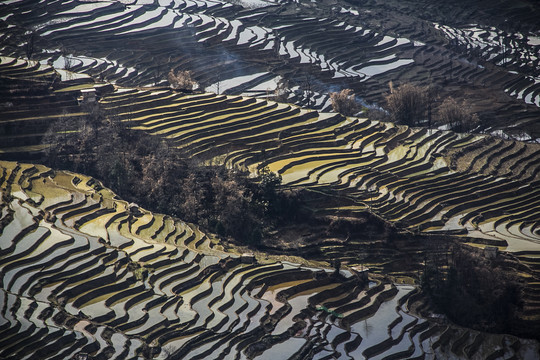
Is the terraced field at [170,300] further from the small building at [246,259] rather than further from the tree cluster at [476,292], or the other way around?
the tree cluster at [476,292]

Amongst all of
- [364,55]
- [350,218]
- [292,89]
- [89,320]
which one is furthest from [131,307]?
[364,55]

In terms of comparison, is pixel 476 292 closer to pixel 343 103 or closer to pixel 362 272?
pixel 362 272

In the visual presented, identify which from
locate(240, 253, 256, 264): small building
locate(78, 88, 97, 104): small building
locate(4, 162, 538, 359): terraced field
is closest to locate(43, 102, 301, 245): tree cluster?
locate(78, 88, 97, 104): small building

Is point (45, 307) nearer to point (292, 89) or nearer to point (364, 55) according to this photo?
point (292, 89)

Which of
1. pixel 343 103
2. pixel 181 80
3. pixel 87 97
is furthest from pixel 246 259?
pixel 181 80

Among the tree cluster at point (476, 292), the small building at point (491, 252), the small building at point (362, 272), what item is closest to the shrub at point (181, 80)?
the small building at point (362, 272)

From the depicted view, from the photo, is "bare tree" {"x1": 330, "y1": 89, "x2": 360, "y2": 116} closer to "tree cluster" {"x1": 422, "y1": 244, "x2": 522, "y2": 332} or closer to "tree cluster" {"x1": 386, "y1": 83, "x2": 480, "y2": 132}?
"tree cluster" {"x1": 386, "y1": 83, "x2": 480, "y2": 132}
